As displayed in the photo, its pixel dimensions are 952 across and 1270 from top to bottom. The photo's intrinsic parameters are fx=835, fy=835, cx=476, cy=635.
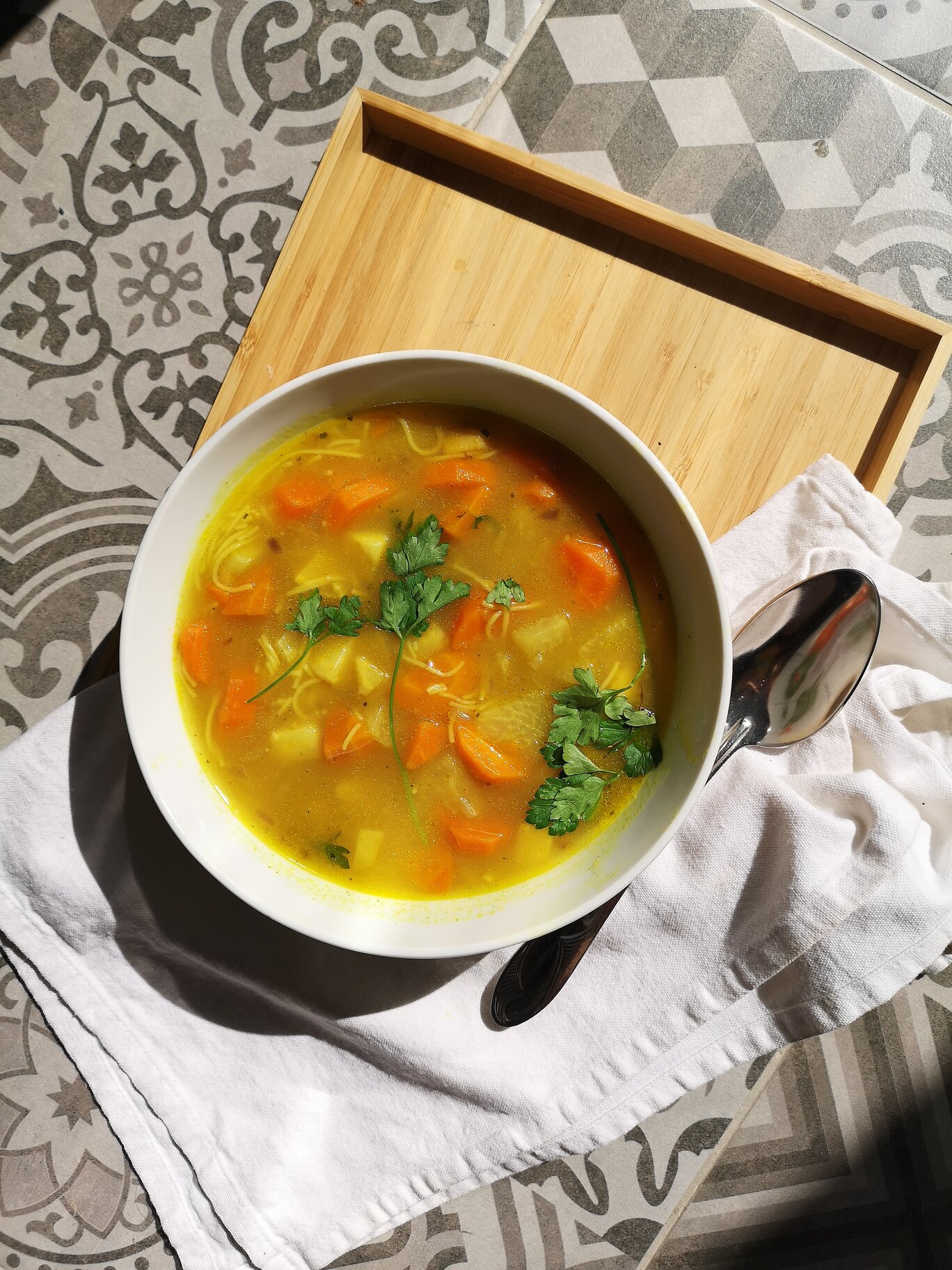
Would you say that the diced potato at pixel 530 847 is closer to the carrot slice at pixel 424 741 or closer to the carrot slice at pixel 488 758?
the carrot slice at pixel 488 758

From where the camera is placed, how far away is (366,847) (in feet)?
→ 6.70

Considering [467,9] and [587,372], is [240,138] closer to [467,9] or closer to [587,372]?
[467,9]

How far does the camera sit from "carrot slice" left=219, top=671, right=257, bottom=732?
2.02 meters

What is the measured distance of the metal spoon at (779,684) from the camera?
210cm

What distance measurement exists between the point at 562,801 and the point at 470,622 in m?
0.48

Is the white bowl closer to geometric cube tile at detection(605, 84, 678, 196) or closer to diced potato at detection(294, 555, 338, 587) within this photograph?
diced potato at detection(294, 555, 338, 587)

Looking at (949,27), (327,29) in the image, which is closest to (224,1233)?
(327,29)

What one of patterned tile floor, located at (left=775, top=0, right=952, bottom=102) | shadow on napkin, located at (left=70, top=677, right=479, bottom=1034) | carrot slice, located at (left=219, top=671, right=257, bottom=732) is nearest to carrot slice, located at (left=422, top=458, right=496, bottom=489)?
carrot slice, located at (left=219, top=671, right=257, bottom=732)

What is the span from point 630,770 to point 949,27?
256 centimetres

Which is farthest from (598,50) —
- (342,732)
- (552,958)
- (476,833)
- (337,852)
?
(552,958)

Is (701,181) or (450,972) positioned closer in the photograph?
(450,972)

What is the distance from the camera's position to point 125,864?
7.24 ft

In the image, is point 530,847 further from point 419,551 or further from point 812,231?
point 812,231

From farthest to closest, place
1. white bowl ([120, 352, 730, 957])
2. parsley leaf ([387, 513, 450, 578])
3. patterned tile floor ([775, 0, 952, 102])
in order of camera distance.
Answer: patterned tile floor ([775, 0, 952, 102])
parsley leaf ([387, 513, 450, 578])
white bowl ([120, 352, 730, 957])
